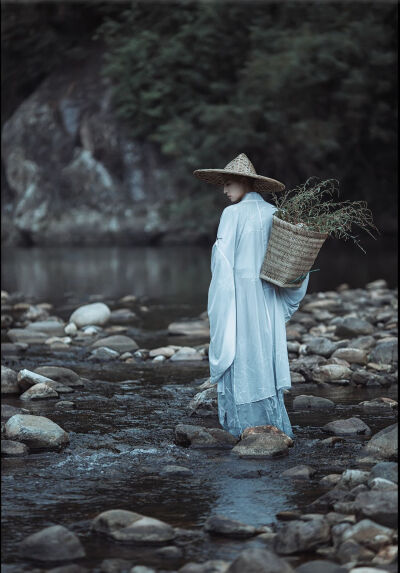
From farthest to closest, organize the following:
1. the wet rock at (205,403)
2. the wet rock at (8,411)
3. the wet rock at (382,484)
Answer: the wet rock at (205,403)
the wet rock at (8,411)
the wet rock at (382,484)

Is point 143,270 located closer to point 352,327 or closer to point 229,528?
point 352,327

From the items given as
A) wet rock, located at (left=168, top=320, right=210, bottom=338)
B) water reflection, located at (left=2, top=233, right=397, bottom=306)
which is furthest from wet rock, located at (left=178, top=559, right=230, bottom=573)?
water reflection, located at (left=2, top=233, right=397, bottom=306)

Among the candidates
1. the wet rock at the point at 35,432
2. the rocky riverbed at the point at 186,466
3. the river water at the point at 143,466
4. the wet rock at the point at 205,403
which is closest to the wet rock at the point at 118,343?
the rocky riverbed at the point at 186,466

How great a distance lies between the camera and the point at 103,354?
8.04 metres

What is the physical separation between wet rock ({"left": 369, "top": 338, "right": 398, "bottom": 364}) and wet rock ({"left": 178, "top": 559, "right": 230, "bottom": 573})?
4.51 metres

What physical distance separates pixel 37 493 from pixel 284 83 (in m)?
16.9

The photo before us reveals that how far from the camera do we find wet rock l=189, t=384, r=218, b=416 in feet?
19.1

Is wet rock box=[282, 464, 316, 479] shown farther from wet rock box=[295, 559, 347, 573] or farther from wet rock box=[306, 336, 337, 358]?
wet rock box=[306, 336, 337, 358]

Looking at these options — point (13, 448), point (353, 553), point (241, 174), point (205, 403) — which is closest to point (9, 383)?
point (205, 403)

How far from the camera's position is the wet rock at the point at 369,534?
341 cm

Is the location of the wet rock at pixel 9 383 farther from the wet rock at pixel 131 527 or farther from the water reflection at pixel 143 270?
the water reflection at pixel 143 270

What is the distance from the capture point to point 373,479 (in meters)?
4.04

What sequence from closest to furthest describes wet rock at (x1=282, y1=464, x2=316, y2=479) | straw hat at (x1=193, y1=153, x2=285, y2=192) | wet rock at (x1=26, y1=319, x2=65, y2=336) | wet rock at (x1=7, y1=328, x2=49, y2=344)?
wet rock at (x1=282, y1=464, x2=316, y2=479)
straw hat at (x1=193, y1=153, x2=285, y2=192)
wet rock at (x1=7, y1=328, x2=49, y2=344)
wet rock at (x1=26, y1=319, x2=65, y2=336)

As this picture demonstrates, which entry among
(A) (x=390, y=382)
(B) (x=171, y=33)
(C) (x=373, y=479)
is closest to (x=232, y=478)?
(C) (x=373, y=479)
